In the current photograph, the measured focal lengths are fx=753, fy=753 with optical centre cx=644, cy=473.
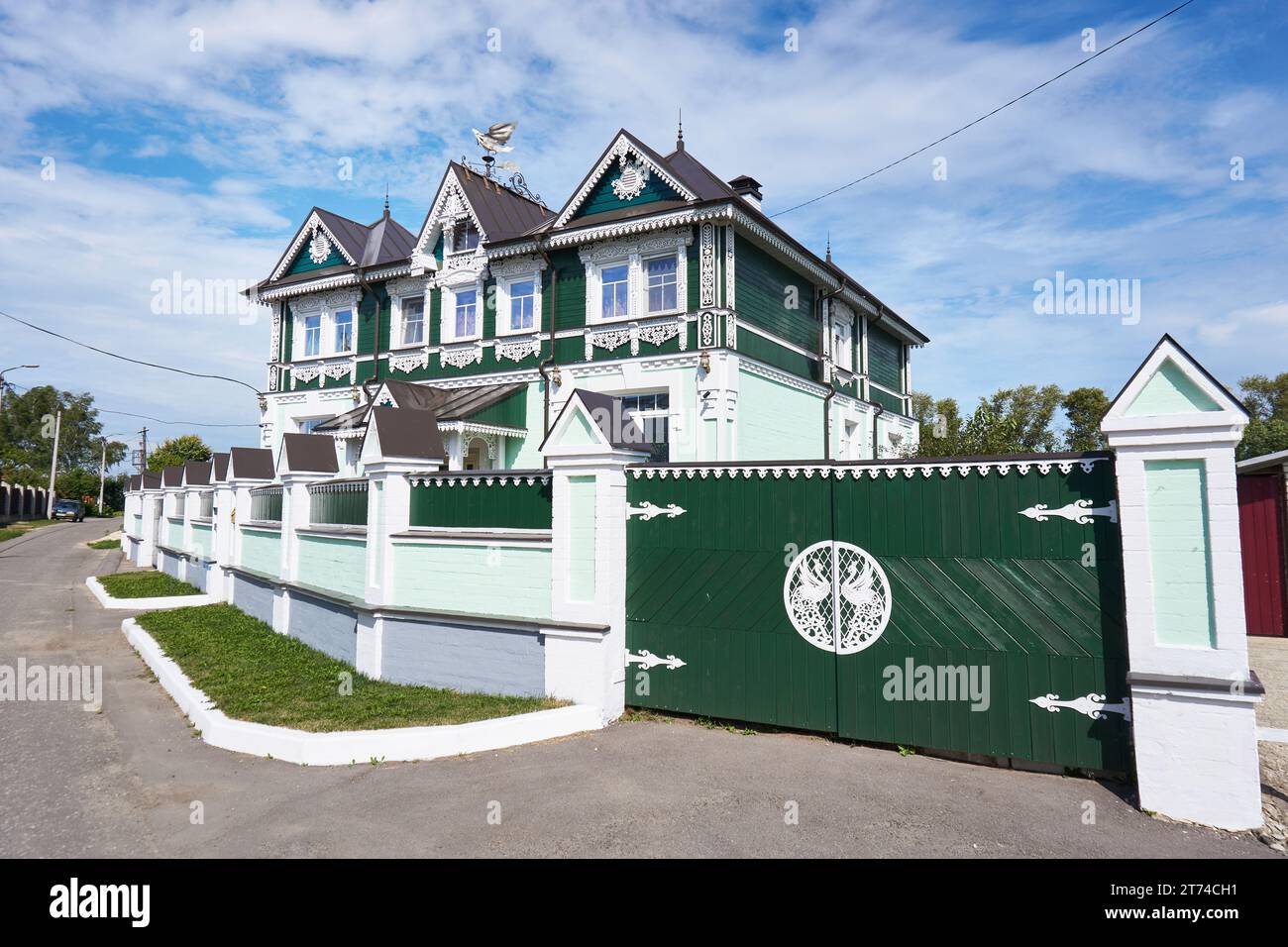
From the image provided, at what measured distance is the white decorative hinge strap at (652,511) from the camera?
7.35m

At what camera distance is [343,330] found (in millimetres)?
20953

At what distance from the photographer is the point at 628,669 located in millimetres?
7402

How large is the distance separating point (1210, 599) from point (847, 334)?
54.0 feet

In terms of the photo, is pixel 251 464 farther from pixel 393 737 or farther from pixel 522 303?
pixel 393 737

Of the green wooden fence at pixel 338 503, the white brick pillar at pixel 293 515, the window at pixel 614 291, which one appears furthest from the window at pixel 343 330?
the green wooden fence at pixel 338 503

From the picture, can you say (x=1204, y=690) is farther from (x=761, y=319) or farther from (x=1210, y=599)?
(x=761, y=319)

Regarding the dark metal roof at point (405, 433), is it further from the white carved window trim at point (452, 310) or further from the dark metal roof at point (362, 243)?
the dark metal roof at point (362, 243)

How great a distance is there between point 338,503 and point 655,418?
6821 mm

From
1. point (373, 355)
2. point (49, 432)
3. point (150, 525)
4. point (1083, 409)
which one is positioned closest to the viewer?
point (373, 355)

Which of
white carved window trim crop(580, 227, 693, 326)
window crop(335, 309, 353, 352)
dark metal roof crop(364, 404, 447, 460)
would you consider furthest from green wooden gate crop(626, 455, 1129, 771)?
window crop(335, 309, 353, 352)

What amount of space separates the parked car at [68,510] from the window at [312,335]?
49.6 m

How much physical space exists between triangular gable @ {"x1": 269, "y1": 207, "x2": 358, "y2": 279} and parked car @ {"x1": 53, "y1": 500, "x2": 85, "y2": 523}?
49321 millimetres

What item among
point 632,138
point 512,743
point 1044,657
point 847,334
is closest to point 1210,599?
point 1044,657

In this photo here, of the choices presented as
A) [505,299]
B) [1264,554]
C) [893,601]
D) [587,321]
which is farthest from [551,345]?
[1264,554]
